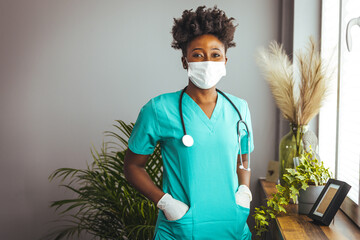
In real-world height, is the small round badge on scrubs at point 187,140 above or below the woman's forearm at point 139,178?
above

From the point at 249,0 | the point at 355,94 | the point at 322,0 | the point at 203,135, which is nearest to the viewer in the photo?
the point at 203,135

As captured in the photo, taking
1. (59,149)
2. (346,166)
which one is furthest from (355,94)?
(59,149)

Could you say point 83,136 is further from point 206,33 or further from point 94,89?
point 206,33

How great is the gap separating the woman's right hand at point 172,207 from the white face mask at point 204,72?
401mm

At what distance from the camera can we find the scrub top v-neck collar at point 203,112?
1.24m

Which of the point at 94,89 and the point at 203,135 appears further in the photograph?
the point at 94,89

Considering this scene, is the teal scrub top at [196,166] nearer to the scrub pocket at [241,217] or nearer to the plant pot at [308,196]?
the scrub pocket at [241,217]

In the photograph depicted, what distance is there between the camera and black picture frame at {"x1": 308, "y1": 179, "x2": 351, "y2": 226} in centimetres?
129

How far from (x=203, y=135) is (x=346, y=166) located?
0.78 m

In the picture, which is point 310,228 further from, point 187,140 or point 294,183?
point 187,140

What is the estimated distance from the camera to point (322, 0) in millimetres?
2051

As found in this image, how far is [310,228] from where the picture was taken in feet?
4.31

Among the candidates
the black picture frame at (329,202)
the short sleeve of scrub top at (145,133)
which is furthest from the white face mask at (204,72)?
the black picture frame at (329,202)

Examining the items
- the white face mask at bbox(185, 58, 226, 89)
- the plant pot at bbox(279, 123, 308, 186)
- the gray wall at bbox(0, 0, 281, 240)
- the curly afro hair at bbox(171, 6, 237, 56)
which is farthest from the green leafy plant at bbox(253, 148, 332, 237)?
the gray wall at bbox(0, 0, 281, 240)
